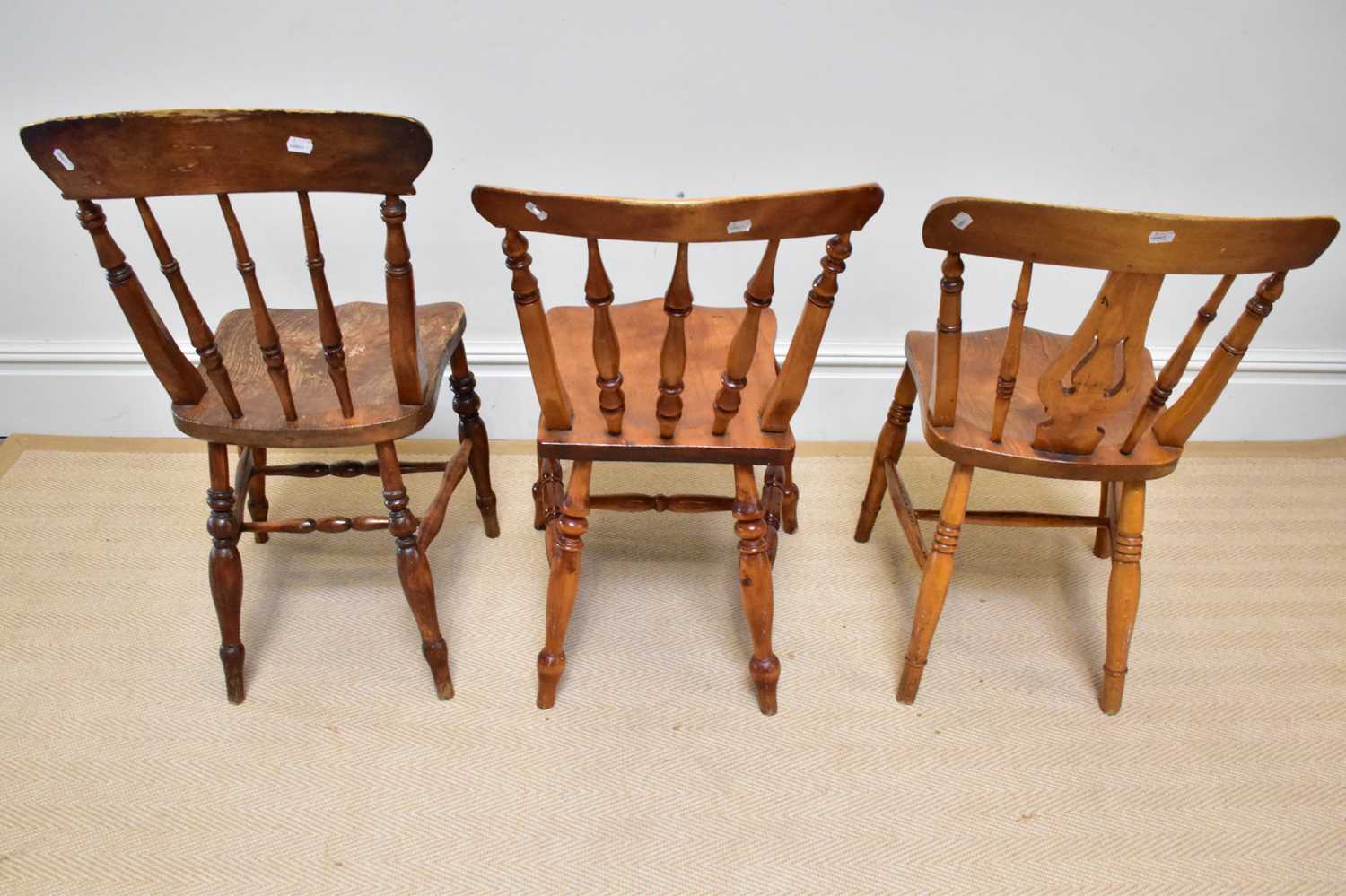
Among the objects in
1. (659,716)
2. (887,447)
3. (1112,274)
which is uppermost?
(1112,274)

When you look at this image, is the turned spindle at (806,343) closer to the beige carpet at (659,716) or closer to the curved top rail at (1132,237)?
the curved top rail at (1132,237)

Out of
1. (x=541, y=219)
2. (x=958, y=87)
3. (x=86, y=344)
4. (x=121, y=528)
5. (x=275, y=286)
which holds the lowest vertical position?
(x=121, y=528)

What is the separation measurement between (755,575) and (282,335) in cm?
97

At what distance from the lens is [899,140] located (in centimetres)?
196

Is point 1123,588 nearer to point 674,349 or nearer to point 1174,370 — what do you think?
point 1174,370

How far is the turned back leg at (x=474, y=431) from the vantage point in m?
1.73

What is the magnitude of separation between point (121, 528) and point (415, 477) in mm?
649

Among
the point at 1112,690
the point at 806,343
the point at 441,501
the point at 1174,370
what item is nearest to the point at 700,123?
the point at 806,343

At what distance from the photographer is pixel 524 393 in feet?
7.47

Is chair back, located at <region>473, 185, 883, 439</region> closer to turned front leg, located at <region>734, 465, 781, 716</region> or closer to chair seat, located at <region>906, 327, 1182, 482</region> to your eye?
turned front leg, located at <region>734, 465, 781, 716</region>

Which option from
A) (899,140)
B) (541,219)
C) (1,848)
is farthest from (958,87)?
(1,848)

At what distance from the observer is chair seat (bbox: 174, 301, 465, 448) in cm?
137

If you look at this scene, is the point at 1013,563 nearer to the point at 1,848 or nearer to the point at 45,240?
the point at 1,848

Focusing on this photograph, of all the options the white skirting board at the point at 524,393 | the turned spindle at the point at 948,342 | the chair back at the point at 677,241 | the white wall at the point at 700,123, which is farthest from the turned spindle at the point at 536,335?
the white skirting board at the point at 524,393
